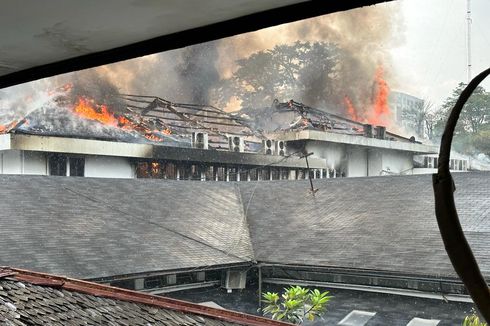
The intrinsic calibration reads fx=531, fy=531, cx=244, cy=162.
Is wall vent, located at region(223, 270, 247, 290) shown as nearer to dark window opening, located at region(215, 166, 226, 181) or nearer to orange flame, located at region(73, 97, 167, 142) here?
dark window opening, located at region(215, 166, 226, 181)

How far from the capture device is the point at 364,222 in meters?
8.88

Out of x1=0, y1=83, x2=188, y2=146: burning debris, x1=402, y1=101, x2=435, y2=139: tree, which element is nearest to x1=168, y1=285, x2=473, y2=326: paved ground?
x1=0, y1=83, x2=188, y2=146: burning debris

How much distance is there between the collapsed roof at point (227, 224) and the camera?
7215 mm

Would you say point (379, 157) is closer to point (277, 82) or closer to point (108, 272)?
point (277, 82)

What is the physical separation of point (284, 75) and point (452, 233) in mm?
21263

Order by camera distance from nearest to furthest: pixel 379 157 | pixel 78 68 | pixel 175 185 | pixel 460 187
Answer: pixel 78 68 → pixel 460 187 → pixel 175 185 → pixel 379 157

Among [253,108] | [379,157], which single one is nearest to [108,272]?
[379,157]

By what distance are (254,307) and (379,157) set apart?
30.9ft

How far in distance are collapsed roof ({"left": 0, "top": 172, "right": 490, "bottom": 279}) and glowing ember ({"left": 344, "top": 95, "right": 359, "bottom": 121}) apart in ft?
29.8

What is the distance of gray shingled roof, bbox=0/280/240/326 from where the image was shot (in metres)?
3.07

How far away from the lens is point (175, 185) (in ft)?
34.9

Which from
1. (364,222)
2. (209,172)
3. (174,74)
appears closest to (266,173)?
(209,172)

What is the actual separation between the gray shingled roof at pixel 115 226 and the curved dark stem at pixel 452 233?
22.7ft

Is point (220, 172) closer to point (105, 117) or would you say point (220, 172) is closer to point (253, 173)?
point (253, 173)
